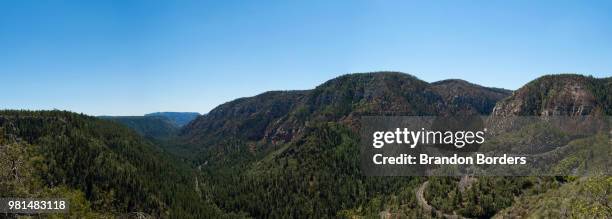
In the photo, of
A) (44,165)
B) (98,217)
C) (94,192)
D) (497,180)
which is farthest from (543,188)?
(44,165)

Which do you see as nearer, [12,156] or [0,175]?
[0,175]

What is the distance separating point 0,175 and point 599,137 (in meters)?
237

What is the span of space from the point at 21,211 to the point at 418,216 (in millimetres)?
152084

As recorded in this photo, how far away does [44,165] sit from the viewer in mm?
186125

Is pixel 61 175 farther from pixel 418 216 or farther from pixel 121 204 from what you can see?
pixel 418 216

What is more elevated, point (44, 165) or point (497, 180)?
point (44, 165)

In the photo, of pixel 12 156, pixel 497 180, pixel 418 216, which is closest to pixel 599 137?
pixel 497 180

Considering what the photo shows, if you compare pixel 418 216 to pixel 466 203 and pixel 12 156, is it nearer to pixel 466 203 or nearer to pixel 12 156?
pixel 466 203

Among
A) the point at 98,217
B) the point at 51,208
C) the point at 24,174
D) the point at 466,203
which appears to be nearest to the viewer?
the point at 51,208

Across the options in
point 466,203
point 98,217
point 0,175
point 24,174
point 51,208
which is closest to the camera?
point 0,175

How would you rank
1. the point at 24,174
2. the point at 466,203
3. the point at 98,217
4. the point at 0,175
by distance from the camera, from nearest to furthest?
the point at 0,175 → the point at 24,174 → the point at 98,217 → the point at 466,203

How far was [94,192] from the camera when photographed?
19562 cm

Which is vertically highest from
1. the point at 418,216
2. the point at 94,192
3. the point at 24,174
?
the point at 24,174

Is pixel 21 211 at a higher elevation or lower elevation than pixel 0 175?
lower
